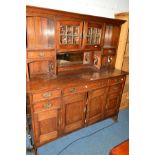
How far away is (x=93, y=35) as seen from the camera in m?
2.43

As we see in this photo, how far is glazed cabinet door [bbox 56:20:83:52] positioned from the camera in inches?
79.5

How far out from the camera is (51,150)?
2.06 m

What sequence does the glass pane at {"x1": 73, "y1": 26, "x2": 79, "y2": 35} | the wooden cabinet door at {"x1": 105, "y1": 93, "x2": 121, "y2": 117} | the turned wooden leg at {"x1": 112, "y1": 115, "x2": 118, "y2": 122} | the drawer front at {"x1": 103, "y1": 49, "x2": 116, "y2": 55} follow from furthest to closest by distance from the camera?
the turned wooden leg at {"x1": 112, "y1": 115, "x2": 118, "y2": 122}, the drawer front at {"x1": 103, "y1": 49, "x2": 116, "y2": 55}, the wooden cabinet door at {"x1": 105, "y1": 93, "x2": 121, "y2": 117}, the glass pane at {"x1": 73, "y1": 26, "x2": 79, "y2": 35}

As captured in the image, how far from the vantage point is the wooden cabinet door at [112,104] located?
2.53 m

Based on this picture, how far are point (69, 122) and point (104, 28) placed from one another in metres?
1.66

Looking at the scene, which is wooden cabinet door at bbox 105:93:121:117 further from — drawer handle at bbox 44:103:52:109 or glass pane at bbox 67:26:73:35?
glass pane at bbox 67:26:73:35

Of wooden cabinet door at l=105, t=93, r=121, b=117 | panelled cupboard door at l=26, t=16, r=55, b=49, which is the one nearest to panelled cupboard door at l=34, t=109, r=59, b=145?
panelled cupboard door at l=26, t=16, r=55, b=49

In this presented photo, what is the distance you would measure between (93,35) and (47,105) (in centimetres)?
138

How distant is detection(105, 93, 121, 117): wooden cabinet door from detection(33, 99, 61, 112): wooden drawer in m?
1.00
